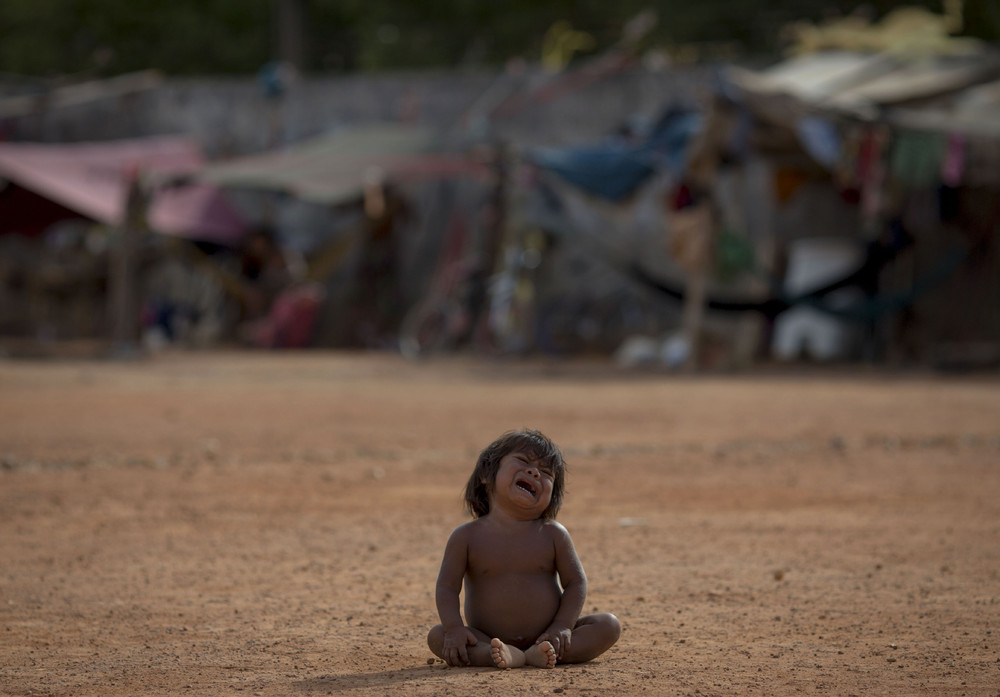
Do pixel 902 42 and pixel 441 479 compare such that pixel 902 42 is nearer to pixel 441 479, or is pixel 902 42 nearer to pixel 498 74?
pixel 498 74

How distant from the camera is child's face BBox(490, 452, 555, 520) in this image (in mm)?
3104

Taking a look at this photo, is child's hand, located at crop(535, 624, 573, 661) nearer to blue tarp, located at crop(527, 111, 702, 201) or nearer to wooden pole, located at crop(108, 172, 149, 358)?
blue tarp, located at crop(527, 111, 702, 201)

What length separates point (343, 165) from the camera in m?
16.6

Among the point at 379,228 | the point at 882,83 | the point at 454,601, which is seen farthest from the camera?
the point at 379,228

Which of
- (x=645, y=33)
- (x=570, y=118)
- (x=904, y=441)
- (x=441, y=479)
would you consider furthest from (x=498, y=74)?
(x=441, y=479)

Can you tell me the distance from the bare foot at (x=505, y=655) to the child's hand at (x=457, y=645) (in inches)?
2.5

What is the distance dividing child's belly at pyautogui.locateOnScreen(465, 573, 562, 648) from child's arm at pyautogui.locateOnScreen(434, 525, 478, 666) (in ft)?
0.26

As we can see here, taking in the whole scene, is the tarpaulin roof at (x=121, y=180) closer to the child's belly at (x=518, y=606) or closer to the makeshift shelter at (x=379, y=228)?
the makeshift shelter at (x=379, y=228)

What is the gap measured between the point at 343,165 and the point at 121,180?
3.07 metres

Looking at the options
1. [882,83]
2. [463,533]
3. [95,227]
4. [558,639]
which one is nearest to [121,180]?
[95,227]

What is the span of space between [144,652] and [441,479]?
10.7 ft

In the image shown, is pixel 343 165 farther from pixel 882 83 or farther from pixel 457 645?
pixel 457 645

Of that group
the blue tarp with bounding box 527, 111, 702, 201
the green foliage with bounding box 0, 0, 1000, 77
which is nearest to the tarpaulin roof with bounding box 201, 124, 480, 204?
the blue tarp with bounding box 527, 111, 702, 201

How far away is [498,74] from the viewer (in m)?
18.2
